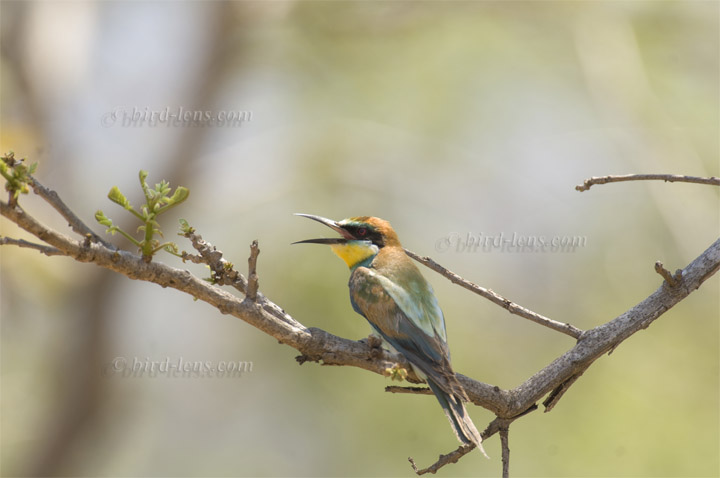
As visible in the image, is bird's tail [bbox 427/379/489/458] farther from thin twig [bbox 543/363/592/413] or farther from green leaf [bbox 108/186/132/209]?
green leaf [bbox 108/186/132/209]

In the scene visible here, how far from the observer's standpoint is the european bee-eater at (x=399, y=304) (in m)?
2.63

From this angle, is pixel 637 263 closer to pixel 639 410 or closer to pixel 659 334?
pixel 659 334

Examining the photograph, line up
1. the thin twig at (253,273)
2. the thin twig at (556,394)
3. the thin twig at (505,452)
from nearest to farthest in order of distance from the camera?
the thin twig at (253,273) → the thin twig at (505,452) → the thin twig at (556,394)

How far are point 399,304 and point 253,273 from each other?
1338mm

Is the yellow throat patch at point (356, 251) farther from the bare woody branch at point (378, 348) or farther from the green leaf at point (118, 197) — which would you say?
the green leaf at point (118, 197)

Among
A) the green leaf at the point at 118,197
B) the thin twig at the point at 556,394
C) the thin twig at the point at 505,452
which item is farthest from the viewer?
the thin twig at the point at 556,394

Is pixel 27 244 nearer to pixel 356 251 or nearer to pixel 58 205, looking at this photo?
pixel 58 205

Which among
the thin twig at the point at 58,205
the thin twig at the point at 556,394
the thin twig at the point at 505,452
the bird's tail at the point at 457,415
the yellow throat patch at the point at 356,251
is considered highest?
the yellow throat patch at the point at 356,251

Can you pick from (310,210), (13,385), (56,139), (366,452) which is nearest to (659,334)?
(366,452)

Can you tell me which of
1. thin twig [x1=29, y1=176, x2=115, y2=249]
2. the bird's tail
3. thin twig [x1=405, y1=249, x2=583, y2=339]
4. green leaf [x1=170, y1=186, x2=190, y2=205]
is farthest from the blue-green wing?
thin twig [x1=29, y1=176, x2=115, y2=249]

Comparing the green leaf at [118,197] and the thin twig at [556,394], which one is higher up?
the green leaf at [118,197]

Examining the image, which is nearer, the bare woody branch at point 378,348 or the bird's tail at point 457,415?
the bare woody branch at point 378,348

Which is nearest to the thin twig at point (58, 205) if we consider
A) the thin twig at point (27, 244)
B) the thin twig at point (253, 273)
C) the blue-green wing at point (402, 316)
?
the thin twig at point (27, 244)

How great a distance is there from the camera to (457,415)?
2592mm
